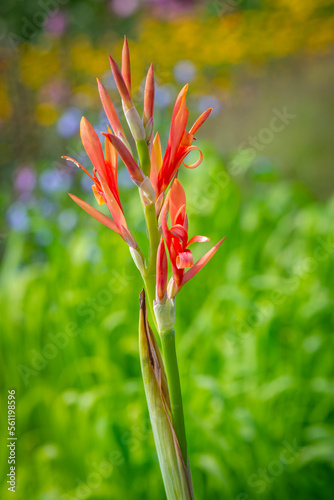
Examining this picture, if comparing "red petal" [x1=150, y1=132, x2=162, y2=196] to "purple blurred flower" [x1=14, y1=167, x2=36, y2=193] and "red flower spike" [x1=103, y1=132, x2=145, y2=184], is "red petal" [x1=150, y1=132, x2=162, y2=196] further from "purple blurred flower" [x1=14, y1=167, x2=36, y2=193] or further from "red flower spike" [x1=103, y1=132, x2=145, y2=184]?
"purple blurred flower" [x1=14, y1=167, x2=36, y2=193]

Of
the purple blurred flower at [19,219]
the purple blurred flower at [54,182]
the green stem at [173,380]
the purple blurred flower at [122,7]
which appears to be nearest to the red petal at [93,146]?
the green stem at [173,380]

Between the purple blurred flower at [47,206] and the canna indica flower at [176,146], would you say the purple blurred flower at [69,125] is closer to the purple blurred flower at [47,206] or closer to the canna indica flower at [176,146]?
the purple blurred flower at [47,206]

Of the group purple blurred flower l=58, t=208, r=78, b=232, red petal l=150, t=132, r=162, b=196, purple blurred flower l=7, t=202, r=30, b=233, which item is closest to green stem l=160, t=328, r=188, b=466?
red petal l=150, t=132, r=162, b=196

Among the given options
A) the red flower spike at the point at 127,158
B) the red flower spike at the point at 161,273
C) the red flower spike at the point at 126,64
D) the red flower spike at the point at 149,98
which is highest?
the red flower spike at the point at 126,64

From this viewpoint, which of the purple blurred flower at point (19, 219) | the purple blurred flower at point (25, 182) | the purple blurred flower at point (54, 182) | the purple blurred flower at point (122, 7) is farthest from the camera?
the purple blurred flower at point (122, 7)

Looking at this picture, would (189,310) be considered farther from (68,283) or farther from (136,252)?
(136,252)

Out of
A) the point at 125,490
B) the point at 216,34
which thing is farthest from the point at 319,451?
the point at 216,34
